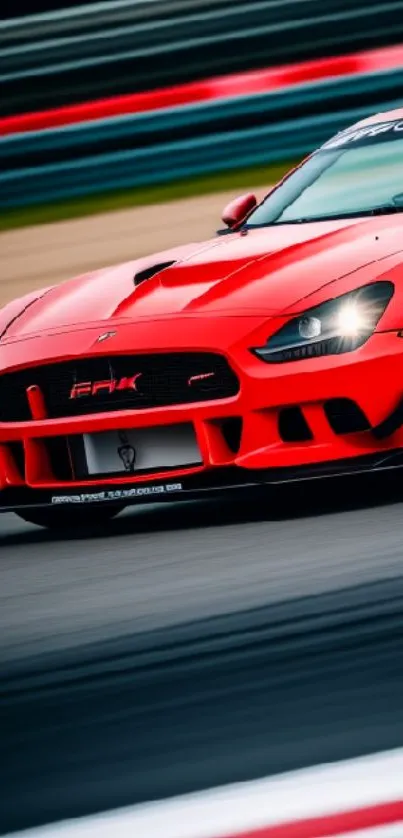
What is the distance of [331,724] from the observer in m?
3.59

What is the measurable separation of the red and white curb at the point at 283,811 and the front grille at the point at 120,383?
252 centimetres

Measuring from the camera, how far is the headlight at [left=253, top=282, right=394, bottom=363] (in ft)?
18.3

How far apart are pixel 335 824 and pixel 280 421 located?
2.77 metres

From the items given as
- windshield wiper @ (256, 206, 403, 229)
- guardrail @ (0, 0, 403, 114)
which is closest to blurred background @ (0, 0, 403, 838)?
windshield wiper @ (256, 206, 403, 229)

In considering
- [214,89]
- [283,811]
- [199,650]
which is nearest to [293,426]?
[199,650]

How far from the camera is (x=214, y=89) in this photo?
13289 mm

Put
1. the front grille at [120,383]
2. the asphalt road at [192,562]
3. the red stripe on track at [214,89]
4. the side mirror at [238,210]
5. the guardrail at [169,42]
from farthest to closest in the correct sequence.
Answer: the guardrail at [169,42], the red stripe on track at [214,89], the side mirror at [238,210], the front grille at [120,383], the asphalt road at [192,562]

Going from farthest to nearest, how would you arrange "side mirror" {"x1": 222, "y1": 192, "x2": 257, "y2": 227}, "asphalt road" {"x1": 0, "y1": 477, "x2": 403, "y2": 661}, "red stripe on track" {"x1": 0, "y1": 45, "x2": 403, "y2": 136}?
"red stripe on track" {"x1": 0, "y1": 45, "x2": 403, "y2": 136} → "side mirror" {"x1": 222, "y1": 192, "x2": 257, "y2": 227} → "asphalt road" {"x1": 0, "y1": 477, "x2": 403, "y2": 661}

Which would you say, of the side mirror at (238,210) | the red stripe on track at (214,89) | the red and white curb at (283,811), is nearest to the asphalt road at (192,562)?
the side mirror at (238,210)

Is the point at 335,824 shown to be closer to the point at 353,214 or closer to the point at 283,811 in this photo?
the point at 283,811

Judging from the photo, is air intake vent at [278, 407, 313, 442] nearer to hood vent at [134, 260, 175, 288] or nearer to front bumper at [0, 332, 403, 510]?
front bumper at [0, 332, 403, 510]

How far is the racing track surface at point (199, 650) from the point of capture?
347 cm

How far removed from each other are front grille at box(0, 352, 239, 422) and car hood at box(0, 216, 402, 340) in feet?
0.56

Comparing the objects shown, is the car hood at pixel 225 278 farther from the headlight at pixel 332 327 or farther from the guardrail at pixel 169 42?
the guardrail at pixel 169 42
